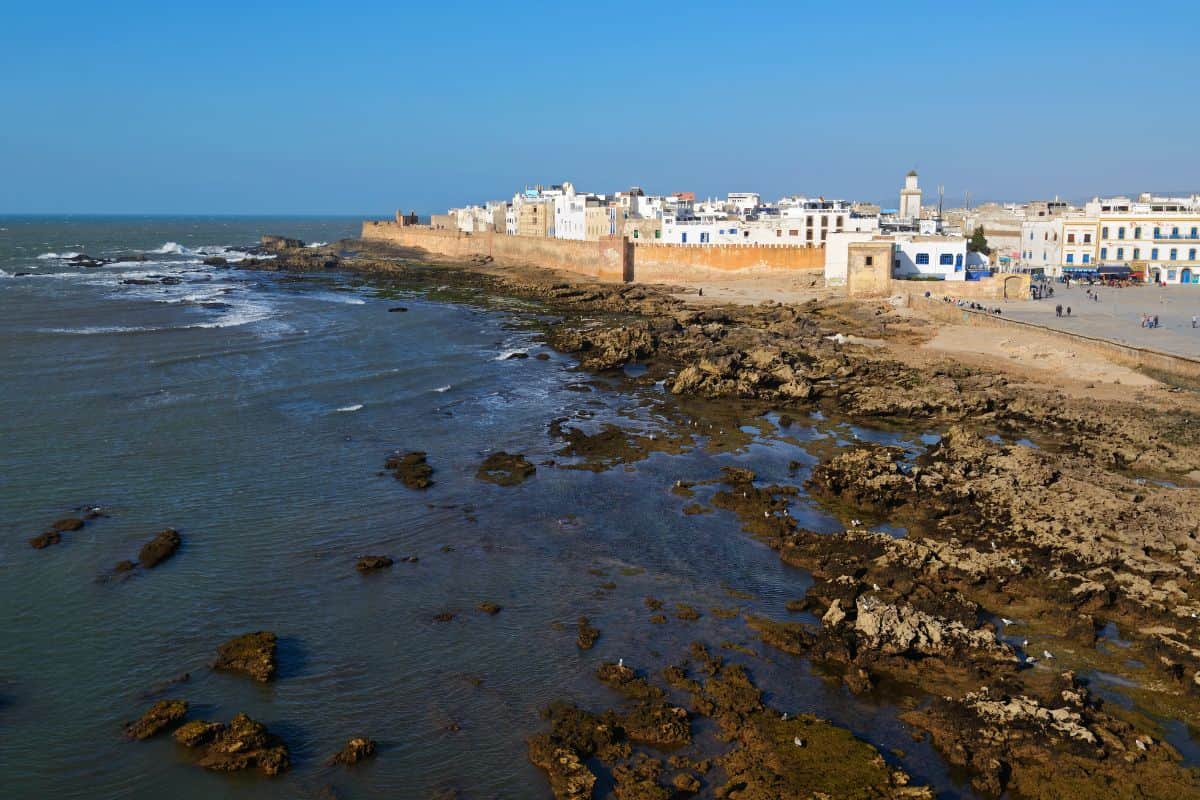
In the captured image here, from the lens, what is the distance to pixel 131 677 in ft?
44.7

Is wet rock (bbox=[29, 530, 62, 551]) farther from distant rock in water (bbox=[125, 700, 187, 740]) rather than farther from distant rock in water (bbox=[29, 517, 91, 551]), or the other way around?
distant rock in water (bbox=[125, 700, 187, 740])

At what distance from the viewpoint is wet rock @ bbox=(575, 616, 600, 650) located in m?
14.5

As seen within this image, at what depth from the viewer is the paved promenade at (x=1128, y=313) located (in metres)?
33.4

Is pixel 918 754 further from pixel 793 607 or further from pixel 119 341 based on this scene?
pixel 119 341

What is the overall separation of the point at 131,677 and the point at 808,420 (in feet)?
66.8

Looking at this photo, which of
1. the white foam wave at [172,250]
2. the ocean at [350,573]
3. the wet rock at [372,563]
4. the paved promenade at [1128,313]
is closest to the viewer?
the ocean at [350,573]

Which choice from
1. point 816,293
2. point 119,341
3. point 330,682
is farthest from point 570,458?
point 816,293

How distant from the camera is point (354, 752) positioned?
1174 cm

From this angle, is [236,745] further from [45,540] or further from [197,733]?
[45,540]

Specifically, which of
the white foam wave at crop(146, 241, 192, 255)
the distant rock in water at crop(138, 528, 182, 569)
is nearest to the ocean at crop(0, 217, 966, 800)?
the distant rock in water at crop(138, 528, 182, 569)

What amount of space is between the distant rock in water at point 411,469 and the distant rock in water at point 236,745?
10.2 meters

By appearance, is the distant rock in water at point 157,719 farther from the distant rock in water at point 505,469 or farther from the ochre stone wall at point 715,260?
the ochre stone wall at point 715,260

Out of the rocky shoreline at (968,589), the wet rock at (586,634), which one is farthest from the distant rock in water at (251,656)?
the wet rock at (586,634)

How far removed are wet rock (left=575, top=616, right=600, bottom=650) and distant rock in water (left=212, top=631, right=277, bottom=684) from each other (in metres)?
4.68
